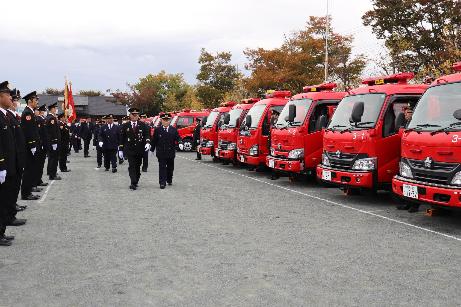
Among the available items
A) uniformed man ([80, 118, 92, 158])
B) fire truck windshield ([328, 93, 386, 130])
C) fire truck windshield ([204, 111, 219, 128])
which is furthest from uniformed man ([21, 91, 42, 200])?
uniformed man ([80, 118, 92, 158])

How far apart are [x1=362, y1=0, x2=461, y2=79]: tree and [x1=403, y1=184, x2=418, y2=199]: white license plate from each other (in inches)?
895

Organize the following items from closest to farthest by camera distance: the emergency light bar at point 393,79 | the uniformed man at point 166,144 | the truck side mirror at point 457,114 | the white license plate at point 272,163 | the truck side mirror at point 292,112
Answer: the truck side mirror at point 457,114 → the emergency light bar at point 393,79 → the truck side mirror at point 292,112 → the uniformed man at point 166,144 → the white license plate at point 272,163

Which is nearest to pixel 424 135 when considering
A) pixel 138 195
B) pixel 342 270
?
pixel 342 270

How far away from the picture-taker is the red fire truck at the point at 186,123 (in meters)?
31.2

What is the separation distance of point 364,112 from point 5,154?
6.93m

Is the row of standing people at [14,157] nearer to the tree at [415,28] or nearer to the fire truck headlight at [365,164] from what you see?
the fire truck headlight at [365,164]

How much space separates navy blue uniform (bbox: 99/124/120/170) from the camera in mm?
18703

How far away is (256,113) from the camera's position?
17141 millimetres

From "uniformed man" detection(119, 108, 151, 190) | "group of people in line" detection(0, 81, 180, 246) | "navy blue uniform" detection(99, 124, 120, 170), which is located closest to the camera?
"group of people in line" detection(0, 81, 180, 246)

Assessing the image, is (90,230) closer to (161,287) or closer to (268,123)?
(161,287)

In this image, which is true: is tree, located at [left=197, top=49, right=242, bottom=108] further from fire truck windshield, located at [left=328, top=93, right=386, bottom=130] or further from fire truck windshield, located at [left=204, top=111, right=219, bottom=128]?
fire truck windshield, located at [left=328, top=93, right=386, bottom=130]

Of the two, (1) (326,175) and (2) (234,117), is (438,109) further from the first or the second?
(2) (234,117)

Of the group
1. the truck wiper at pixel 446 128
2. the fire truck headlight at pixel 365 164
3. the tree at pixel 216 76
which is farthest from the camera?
the tree at pixel 216 76

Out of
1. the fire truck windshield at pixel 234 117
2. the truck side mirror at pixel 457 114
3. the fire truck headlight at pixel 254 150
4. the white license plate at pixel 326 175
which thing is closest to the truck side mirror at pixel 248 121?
the fire truck headlight at pixel 254 150
